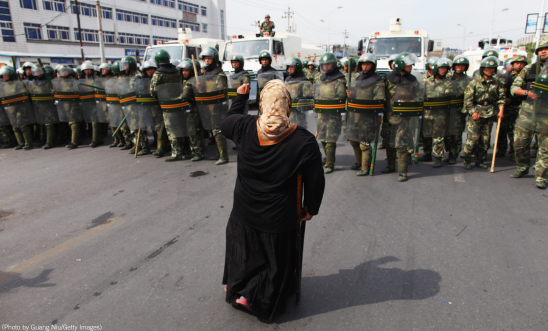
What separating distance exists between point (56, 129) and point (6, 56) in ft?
67.2

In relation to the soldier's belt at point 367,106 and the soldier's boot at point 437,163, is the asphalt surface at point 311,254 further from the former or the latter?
the soldier's belt at point 367,106

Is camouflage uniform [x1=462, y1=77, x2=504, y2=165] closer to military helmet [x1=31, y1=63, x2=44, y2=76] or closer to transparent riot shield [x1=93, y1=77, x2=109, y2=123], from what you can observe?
transparent riot shield [x1=93, y1=77, x2=109, y2=123]

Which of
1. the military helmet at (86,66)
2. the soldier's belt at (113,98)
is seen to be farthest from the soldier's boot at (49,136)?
the soldier's belt at (113,98)

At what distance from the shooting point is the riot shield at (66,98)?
8594mm

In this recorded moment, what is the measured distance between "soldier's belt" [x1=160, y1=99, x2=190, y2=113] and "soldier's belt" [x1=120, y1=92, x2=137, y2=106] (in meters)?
0.92

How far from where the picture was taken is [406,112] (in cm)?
587

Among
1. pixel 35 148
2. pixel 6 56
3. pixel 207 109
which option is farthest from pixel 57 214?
pixel 6 56

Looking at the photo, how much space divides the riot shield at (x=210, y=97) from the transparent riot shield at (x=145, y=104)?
1125 mm

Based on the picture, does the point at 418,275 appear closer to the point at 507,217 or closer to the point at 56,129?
the point at 507,217

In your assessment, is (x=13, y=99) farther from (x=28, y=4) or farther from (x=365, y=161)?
(x=28, y=4)

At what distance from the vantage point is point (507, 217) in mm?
4523

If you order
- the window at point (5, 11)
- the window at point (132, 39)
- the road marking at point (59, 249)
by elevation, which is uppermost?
the window at point (5, 11)

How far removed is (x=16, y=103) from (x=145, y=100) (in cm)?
362

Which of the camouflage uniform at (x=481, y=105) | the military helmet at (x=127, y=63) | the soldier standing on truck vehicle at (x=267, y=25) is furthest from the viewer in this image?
the soldier standing on truck vehicle at (x=267, y=25)
